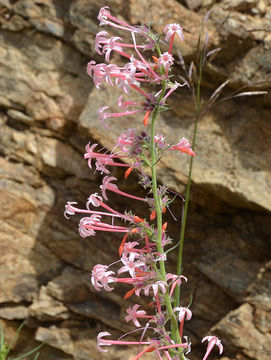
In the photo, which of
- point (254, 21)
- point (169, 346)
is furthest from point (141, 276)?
point (254, 21)

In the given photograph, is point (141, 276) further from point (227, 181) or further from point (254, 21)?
point (254, 21)

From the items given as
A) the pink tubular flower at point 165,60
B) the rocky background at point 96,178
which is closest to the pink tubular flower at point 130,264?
the pink tubular flower at point 165,60

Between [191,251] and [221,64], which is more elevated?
[221,64]

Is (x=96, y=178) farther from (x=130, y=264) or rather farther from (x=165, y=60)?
(x=165, y=60)

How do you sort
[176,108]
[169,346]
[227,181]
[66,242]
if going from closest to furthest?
[169,346] → [227,181] → [176,108] → [66,242]

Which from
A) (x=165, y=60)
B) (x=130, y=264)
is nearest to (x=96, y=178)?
(x=130, y=264)

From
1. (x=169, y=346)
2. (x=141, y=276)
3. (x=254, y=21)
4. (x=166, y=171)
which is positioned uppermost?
(x=254, y=21)

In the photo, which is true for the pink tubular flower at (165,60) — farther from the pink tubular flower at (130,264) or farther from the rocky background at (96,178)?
the rocky background at (96,178)

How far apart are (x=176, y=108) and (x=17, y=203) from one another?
164 centimetres

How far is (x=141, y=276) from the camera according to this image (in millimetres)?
Result: 1838

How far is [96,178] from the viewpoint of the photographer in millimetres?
4352

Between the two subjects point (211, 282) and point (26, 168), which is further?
point (26, 168)

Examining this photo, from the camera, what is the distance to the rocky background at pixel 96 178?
12.5ft

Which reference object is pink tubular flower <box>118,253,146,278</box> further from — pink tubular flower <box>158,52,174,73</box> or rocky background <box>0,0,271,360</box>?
rocky background <box>0,0,271,360</box>
